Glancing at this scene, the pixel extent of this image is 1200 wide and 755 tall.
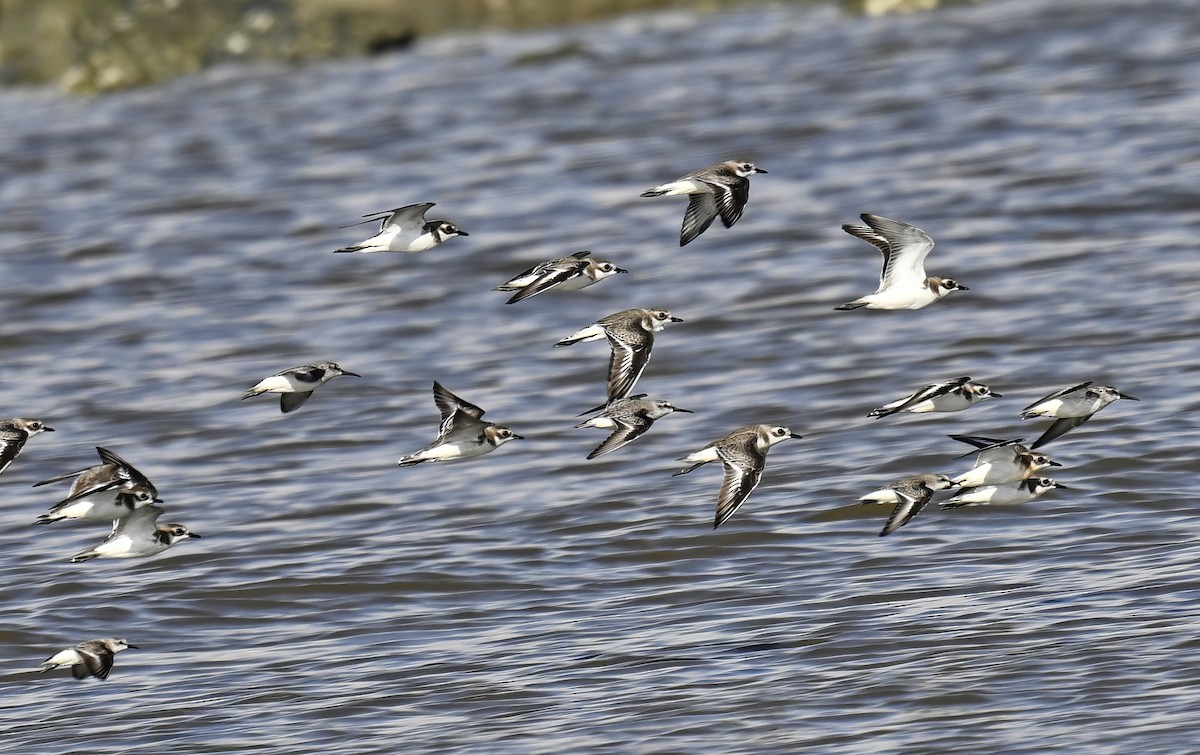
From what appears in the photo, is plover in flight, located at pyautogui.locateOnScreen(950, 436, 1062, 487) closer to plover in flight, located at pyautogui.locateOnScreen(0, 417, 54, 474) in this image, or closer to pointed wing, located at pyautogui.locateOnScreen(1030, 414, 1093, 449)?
pointed wing, located at pyautogui.locateOnScreen(1030, 414, 1093, 449)

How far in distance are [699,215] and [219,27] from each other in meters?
31.7

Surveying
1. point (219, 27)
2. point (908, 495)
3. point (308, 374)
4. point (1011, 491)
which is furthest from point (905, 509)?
point (219, 27)

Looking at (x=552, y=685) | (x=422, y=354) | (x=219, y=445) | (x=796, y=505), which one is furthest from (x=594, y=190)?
(x=552, y=685)

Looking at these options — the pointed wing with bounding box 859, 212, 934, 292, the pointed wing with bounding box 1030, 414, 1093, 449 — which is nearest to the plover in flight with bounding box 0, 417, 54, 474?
the pointed wing with bounding box 859, 212, 934, 292

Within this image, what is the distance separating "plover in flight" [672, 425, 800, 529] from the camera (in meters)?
12.0

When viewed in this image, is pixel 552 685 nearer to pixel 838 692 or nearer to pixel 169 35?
pixel 838 692

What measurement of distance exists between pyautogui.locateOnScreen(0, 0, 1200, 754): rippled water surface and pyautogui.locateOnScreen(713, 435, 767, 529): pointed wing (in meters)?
1.40

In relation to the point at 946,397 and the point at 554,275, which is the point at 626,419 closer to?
the point at 554,275

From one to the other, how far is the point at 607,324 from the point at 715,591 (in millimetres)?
2798

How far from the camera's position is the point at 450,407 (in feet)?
43.0

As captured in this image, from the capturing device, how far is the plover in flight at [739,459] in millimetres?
12013

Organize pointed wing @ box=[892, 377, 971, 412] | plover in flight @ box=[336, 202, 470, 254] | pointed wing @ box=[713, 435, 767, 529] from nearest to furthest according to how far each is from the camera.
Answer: pointed wing @ box=[713, 435, 767, 529] → pointed wing @ box=[892, 377, 971, 412] → plover in flight @ box=[336, 202, 470, 254]

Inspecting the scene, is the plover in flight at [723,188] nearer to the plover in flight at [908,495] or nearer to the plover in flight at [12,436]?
the plover in flight at [908,495]

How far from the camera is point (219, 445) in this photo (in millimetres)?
20484
